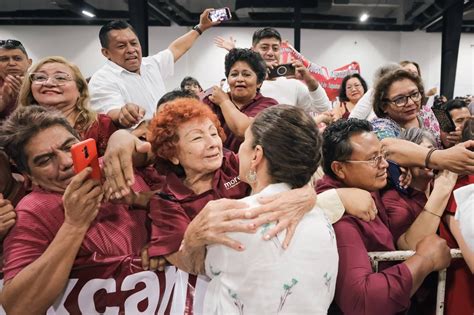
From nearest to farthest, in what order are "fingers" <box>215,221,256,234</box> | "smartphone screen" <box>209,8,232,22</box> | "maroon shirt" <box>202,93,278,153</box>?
"fingers" <box>215,221,256,234</box> < "maroon shirt" <box>202,93,278,153</box> < "smartphone screen" <box>209,8,232,22</box>

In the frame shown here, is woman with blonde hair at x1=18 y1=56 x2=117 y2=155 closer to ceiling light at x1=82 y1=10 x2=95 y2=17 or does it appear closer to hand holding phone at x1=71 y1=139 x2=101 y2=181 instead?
hand holding phone at x1=71 y1=139 x2=101 y2=181

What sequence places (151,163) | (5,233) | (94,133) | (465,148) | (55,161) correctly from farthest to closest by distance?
(94,133) < (151,163) < (465,148) < (55,161) < (5,233)

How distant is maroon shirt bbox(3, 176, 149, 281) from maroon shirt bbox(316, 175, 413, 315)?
0.66 meters

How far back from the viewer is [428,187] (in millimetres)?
1666

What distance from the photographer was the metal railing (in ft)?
4.24

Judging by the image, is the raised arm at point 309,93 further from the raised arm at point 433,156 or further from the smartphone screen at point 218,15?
the raised arm at point 433,156

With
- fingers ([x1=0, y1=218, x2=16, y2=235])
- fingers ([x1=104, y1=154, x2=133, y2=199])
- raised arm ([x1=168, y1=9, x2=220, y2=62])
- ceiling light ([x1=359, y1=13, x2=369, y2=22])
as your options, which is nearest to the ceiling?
ceiling light ([x1=359, y1=13, x2=369, y2=22])

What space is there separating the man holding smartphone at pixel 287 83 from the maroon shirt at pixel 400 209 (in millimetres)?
1422

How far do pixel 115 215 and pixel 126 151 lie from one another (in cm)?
22

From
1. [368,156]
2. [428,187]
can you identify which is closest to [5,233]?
[368,156]

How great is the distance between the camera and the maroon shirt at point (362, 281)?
116 centimetres

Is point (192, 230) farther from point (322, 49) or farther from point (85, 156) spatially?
point (322, 49)

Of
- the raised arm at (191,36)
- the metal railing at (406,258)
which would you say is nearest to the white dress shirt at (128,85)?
the raised arm at (191,36)

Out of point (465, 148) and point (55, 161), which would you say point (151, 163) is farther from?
point (465, 148)
